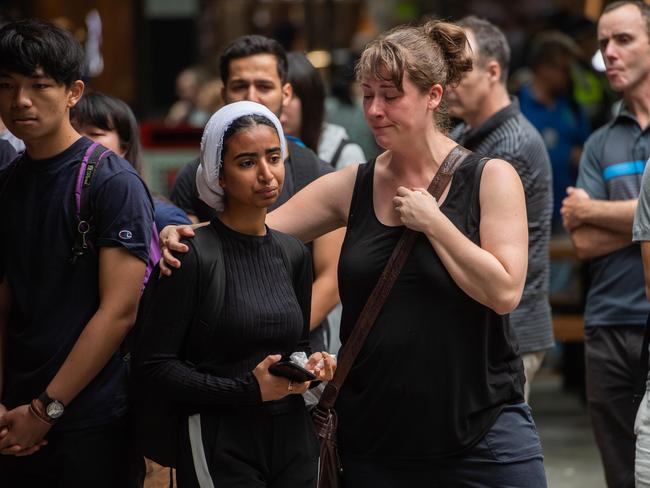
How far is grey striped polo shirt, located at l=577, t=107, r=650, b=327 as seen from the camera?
543 centimetres

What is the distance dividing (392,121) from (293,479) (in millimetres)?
1131

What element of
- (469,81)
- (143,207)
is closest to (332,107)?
(469,81)

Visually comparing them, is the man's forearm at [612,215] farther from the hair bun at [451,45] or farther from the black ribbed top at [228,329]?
the black ribbed top at [228,329]

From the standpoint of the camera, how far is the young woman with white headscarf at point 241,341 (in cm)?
355

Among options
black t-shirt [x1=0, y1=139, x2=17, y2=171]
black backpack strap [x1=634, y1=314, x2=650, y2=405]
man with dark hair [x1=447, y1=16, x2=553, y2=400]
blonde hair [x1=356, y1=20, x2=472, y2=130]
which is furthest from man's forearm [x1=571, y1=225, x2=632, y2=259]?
black t-shirt [x1=0, y1=139, x2=17, y2=171]

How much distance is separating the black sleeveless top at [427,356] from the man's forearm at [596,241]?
1.77 meters

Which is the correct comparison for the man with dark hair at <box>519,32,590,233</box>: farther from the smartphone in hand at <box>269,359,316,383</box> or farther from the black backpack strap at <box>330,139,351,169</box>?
the smartphone in hand at <box>269,359,316,383</box>

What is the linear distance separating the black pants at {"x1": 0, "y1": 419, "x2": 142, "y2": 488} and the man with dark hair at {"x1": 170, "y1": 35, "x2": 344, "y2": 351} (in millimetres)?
1043

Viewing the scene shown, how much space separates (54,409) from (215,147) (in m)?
0.97

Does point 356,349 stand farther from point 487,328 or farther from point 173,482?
point 173,482

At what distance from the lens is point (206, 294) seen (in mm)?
3572

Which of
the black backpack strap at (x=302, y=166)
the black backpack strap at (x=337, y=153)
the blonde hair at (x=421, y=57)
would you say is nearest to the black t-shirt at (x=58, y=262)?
the blonde hair at (x=421, y=57)

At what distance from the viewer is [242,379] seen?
356cm

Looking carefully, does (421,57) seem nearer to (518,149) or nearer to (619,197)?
(518,149)
